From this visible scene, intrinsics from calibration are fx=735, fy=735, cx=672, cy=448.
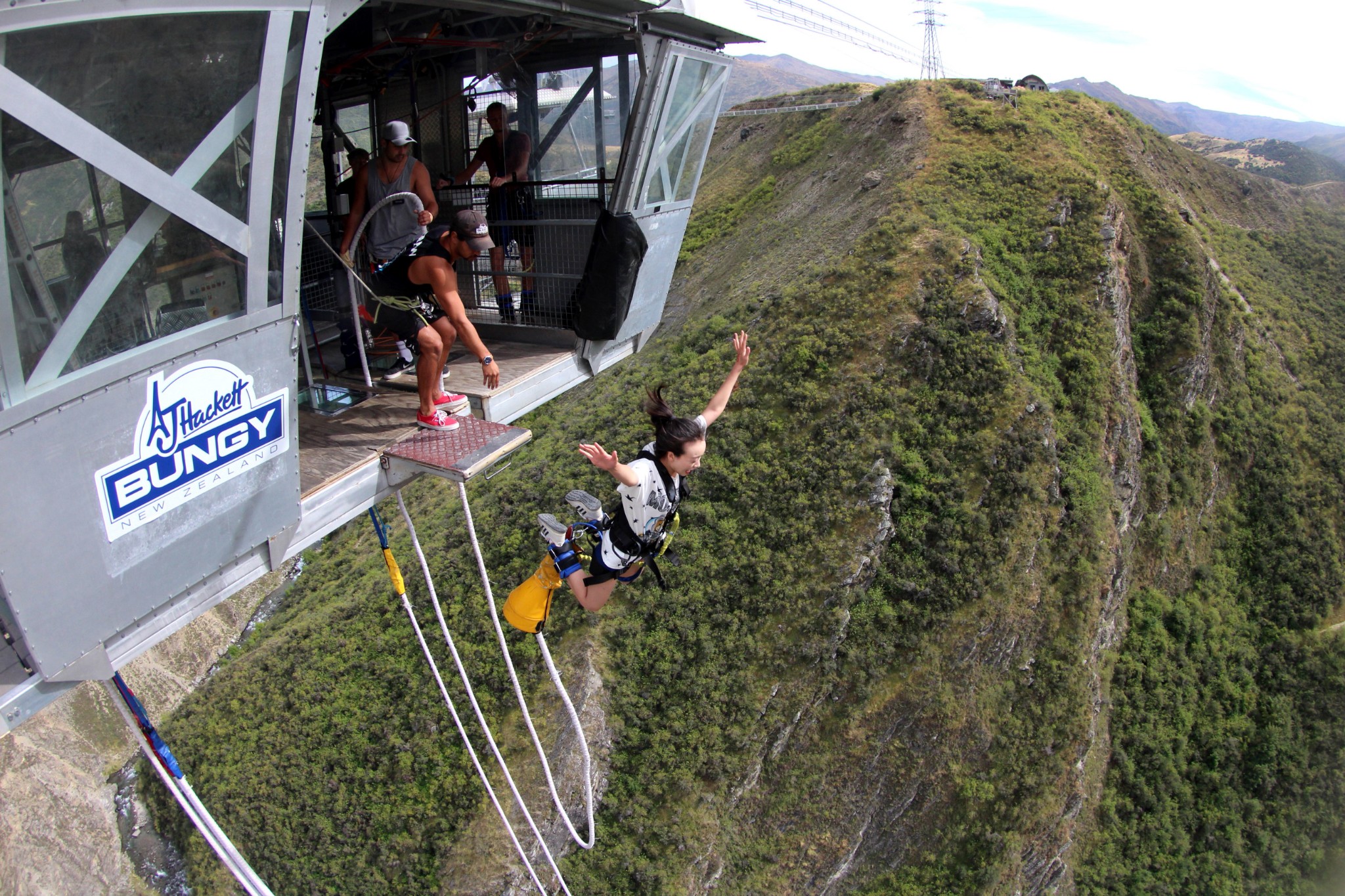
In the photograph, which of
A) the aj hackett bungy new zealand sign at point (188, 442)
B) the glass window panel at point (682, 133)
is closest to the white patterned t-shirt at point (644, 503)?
the aj hackett bungy new zealand sign at point (188, 442)

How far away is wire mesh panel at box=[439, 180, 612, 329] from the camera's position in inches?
370

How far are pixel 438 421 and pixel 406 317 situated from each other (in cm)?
129

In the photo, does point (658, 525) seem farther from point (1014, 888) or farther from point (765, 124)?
point (765, 124)

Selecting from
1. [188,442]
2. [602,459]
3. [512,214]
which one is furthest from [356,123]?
[602,459]

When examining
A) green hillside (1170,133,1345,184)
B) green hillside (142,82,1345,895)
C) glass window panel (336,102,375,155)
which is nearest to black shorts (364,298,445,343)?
glass window panel (336,102,375,155)

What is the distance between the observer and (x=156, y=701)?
103 ft

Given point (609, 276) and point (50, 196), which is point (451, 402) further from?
point (50, 196)

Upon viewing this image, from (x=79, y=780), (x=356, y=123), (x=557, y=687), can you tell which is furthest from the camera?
(x=79, y=780)

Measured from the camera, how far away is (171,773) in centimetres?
512

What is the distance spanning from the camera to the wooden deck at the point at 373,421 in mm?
6309

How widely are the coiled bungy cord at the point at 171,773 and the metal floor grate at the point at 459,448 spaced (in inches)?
93.9

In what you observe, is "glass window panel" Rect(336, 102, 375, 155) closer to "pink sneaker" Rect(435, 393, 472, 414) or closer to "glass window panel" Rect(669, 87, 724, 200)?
"glass window panel" Rect(669, 87, 724, 200)

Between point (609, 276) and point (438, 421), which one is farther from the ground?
point (609, 276)

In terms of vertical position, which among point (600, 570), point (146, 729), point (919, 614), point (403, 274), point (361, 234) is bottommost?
point (919, 614)
